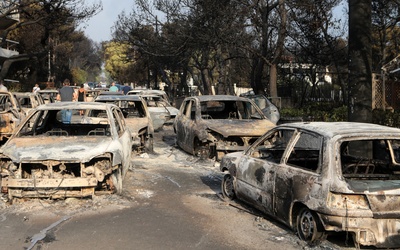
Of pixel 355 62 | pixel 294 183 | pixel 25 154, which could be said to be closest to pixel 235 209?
pixel 294 183

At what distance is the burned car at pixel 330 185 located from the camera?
4.78 meters

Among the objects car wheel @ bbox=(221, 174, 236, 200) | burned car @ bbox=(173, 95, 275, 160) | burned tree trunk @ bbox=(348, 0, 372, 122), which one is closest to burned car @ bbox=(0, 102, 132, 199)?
car wheel @ bbox=(221, 174, 236, 200)

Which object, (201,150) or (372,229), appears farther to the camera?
(201,150)

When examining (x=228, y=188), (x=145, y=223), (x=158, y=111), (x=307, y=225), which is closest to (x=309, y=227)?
(x=307, y=225)

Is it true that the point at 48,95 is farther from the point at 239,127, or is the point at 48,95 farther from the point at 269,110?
the point at 239,127

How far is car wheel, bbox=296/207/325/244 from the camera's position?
198 inches

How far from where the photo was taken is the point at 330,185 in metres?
4.86

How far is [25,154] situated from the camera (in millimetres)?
Answer: 6750

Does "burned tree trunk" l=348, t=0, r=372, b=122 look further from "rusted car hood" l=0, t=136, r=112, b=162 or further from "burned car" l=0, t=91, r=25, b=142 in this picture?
"burned car" l=0, t=91, r=25, b=142

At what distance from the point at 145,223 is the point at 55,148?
77.0 inches

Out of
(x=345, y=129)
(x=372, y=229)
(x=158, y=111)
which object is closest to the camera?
(x=372, y=229)

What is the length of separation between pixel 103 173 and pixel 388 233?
3.98 m

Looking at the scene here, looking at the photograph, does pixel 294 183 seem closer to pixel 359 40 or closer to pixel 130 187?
pixel 130 187

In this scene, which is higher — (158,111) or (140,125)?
(158,111)
